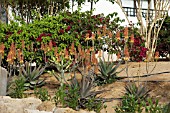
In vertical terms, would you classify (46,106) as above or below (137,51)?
below

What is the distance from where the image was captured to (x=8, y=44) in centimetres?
1162

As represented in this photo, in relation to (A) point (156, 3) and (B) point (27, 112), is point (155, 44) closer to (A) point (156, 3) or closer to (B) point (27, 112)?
(A) point (156, 3)

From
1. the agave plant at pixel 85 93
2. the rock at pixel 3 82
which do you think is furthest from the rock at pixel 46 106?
the rock at pixel 3 82

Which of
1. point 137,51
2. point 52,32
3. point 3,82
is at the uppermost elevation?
point 52,32

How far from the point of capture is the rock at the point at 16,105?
6.31 meters

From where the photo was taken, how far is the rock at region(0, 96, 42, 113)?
6.31m

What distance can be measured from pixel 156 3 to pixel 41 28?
5.74 m

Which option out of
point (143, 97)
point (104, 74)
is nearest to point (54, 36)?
point (104, 74)

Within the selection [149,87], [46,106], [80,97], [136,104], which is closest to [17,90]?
[80,97]

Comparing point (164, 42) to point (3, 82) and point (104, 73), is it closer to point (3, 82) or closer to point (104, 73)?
point (104, 73)

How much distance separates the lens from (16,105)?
6.60 meters

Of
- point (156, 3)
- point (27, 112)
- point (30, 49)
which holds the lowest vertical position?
point (27, 112)

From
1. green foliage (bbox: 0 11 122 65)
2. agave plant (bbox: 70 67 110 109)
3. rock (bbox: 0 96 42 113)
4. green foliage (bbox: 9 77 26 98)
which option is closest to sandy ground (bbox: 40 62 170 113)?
agave plant (bbox: 70 67 110 109)

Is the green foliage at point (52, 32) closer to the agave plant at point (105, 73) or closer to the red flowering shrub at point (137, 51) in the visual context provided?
the red flowering shrub at point (137, 51)
